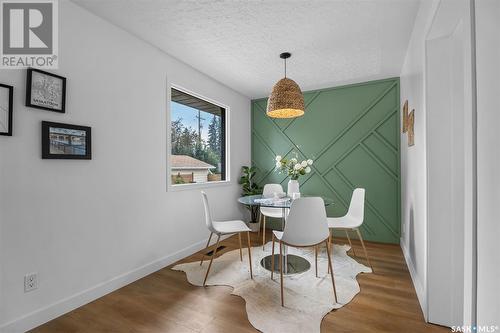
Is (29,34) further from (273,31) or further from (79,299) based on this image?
(79,299)

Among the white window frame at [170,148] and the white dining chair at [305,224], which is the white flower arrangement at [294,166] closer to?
the white dining chair at [305,224]

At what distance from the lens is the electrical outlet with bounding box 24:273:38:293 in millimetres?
1670

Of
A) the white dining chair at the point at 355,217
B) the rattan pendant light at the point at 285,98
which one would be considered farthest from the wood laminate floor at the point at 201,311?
the rattan pendant light at the point at 285,98

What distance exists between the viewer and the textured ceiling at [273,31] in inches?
78.9

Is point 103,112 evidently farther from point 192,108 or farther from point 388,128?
point 388,128

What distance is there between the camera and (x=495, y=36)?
0.78 meters

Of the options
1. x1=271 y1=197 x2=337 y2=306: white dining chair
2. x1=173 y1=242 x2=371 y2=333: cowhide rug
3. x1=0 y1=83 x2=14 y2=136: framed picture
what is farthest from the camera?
x1=271 y1=197 x2=337 y2=306: white dining chair

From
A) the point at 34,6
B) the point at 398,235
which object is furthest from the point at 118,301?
the point at 398,235

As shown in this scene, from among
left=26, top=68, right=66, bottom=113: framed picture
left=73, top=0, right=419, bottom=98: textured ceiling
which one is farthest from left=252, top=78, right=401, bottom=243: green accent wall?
left=26, top=68, right=66, bottom=113: framed picture

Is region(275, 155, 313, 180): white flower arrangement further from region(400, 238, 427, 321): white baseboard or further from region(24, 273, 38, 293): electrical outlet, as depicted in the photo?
region(24, 273, 38, 293): electrical outlet

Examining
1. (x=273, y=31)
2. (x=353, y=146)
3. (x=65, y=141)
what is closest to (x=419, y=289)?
(x=353, y=146)

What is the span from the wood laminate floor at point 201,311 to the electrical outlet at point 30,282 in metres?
0.29

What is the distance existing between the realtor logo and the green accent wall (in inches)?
131

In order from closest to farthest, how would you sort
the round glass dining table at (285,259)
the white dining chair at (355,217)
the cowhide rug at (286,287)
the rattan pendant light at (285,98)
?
the cowhide rug at (286,287), the rattan pendant light at (285,98), the round glass dining table at (285,259), the white dining chair at (355,217)
